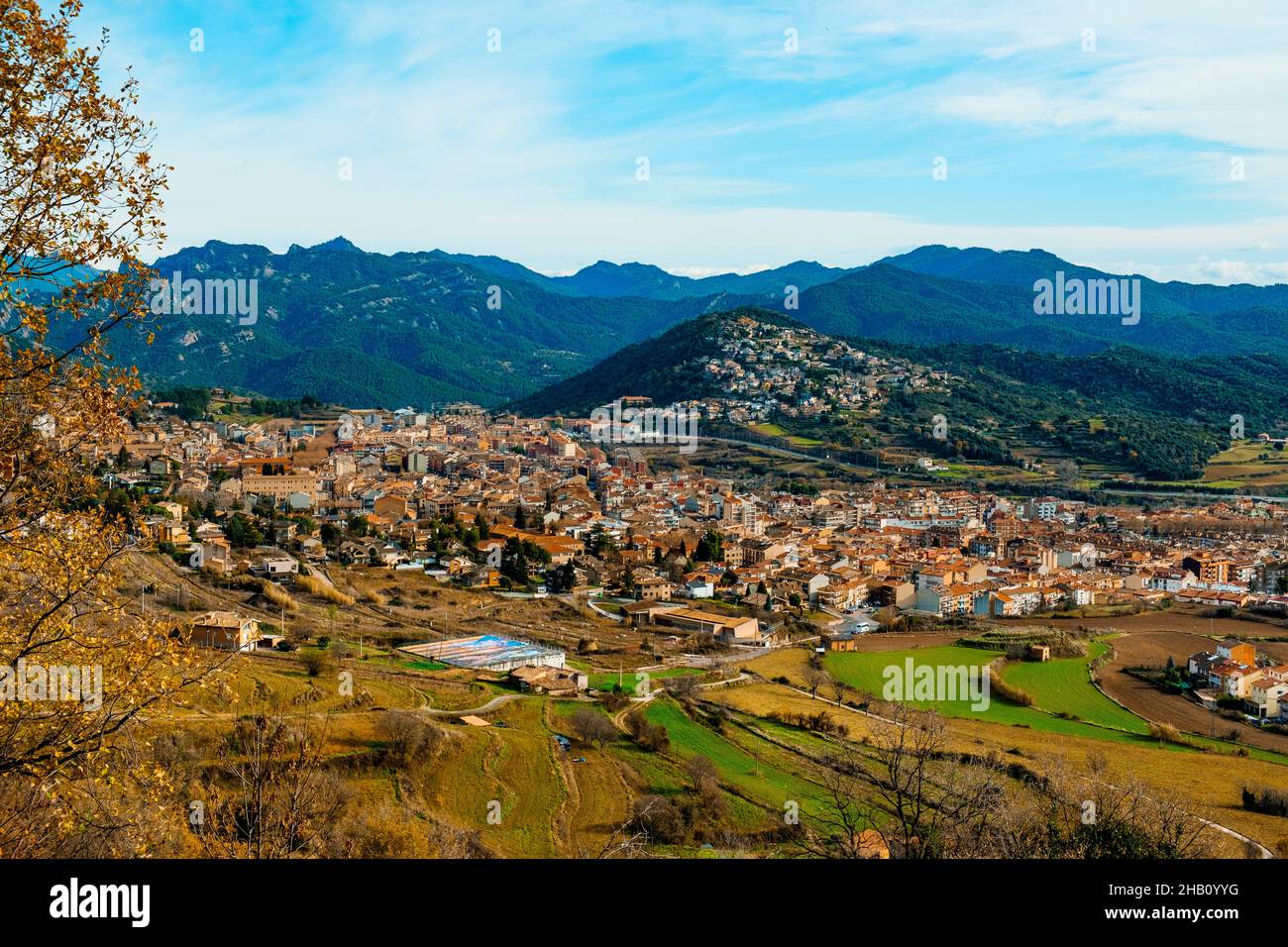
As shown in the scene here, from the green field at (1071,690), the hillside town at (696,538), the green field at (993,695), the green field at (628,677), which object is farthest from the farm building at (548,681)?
the green field at (1071,690)

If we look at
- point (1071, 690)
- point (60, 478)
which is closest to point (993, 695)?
point (1071, 690)

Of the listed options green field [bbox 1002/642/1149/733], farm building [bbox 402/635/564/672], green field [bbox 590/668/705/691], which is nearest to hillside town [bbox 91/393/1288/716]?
green field [bbox 1002/642/1149/733]

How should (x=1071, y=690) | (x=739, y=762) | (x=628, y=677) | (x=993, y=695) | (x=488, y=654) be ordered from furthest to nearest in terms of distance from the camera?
(x=1071, y=690) → (x=993, y=695) → (x=488, y=654) → (x=628, y=677) → (x=739, y=762)

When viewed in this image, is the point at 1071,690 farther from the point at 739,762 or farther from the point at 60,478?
the point at 60,478

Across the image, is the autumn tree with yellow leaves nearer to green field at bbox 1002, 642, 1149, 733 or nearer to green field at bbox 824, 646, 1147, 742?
green field at bbox 824, 646, 1147, 742

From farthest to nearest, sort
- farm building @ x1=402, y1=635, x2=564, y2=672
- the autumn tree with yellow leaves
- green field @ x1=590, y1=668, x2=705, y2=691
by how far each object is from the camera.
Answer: farm building @ x1=402, y1=635, x2=564, y2=672
green field @ x1=590, y1=668, x2=705, y2=691
the autumn tree with yellow leaves

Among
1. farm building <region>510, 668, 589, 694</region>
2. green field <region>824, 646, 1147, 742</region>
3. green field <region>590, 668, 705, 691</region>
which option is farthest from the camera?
green field <region>590, 668, 705, 691</region>

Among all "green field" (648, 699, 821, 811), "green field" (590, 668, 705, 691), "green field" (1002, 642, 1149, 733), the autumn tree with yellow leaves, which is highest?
the autumn tree with yellow leaves

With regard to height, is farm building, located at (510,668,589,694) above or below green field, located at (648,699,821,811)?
above

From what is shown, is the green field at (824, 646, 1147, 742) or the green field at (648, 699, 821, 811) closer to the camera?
the green field at (648, 699, 821, 811)
